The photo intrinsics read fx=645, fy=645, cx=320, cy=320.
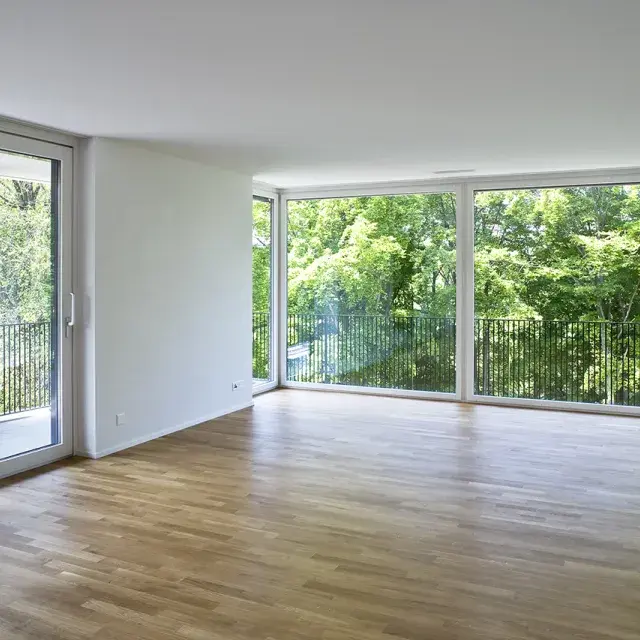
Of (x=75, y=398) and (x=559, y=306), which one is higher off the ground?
(x=559, y=306)

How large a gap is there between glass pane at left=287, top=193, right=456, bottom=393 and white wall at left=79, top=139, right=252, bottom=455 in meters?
1.19

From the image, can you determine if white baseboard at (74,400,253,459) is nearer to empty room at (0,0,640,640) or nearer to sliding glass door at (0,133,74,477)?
empty room at (0,0,640,640)

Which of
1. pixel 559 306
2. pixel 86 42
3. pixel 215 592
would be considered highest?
pixel 86 42

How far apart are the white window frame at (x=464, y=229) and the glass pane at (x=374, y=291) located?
8 cm

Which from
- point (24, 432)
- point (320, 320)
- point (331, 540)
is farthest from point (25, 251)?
point (320, 320)

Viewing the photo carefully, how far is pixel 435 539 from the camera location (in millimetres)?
3393

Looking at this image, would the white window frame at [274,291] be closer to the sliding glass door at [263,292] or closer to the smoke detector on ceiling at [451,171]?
the sliding glass door at [263,292]

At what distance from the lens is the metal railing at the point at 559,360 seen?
6586 millimetres

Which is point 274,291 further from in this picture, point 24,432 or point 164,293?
point 24,432

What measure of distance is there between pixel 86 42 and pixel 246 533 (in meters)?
2.55

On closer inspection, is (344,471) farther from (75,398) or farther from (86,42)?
(86,42)

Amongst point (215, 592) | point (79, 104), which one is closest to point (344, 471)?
point (215, 592)

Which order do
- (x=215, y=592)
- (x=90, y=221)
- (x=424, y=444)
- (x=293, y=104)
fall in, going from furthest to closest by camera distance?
(x=424, y=444)
(x=90, y=221)
(x=293, y=104)
(x=215, y=592)

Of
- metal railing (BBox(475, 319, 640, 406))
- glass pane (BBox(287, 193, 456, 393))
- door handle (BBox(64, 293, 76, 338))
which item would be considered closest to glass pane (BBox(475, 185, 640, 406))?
metal railing (BBox(475, 319, 640, 406))
